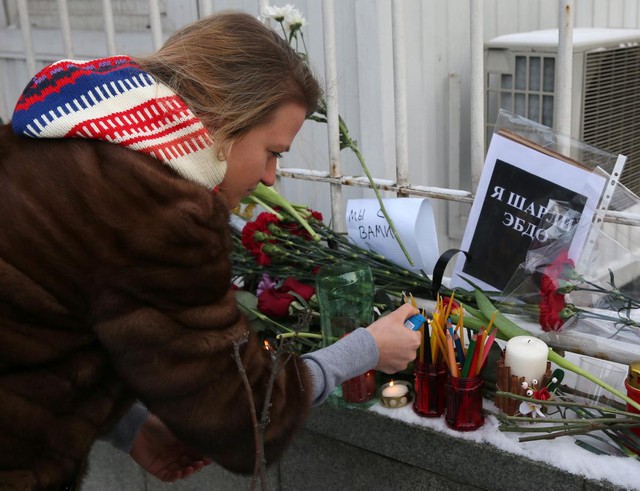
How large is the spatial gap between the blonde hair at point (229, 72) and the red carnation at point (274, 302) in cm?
53

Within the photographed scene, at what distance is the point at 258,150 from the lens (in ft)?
4.83

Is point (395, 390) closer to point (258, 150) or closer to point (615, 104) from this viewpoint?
point (258, 150)

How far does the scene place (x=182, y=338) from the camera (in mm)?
1214

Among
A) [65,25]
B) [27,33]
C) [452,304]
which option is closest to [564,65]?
[452,304]

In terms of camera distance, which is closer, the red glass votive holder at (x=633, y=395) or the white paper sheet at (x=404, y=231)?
the red glass votive holder at (x=633, y=395)

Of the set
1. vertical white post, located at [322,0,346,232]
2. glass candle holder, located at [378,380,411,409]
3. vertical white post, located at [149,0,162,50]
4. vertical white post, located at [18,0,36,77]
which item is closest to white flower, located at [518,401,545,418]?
glass candle holder, located at [378,380,411,409]

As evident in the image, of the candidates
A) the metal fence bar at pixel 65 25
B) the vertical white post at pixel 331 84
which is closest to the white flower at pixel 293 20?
the vertical white post at pixel 331 84

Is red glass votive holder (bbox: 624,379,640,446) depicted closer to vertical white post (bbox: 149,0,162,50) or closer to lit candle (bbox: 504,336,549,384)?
lit candle (bbox: 504,336,549,384)

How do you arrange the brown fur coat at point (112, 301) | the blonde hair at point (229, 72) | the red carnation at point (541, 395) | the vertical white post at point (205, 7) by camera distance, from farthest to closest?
the vertical white post at point (205, 7) < the red carnation at point (541, 395) < the blonde hair at point (229, 72) < the brown fur coat at point (112, 301)

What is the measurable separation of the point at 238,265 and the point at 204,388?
0.88 meters

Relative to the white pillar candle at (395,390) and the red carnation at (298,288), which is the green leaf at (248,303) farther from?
the white pillar candle at (395,390)

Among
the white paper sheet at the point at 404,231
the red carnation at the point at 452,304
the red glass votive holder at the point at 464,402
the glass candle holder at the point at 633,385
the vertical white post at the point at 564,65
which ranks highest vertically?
the vertical white post at the point at 564,65

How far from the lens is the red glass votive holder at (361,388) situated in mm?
1760

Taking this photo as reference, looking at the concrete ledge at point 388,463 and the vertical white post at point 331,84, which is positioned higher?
the vertical white post at point 331,84
